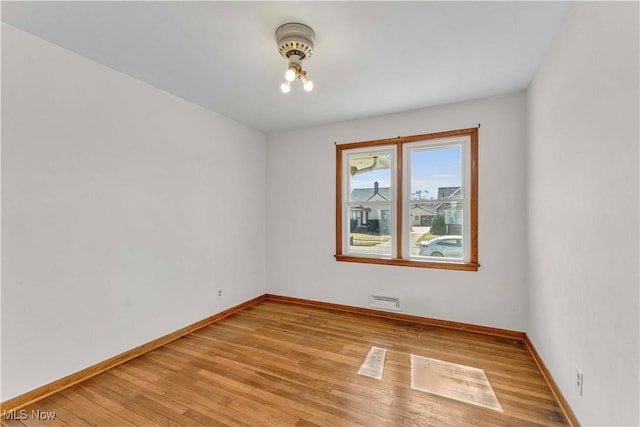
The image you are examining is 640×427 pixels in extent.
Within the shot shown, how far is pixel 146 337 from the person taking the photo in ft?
8.64

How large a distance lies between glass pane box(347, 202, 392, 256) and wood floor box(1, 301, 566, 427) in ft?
3.42

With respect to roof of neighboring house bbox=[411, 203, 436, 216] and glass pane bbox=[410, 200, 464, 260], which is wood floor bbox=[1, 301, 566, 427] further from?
roof of neighboring house bbox=[411, 203, 436, 216]

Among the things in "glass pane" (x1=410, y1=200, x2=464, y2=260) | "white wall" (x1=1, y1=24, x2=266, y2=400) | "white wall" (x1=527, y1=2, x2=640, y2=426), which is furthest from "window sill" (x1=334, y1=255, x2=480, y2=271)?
"white wall" (x1=1, y1=24, x2=266, y2=400)

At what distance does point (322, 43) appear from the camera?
201cm

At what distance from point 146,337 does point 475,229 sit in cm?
358

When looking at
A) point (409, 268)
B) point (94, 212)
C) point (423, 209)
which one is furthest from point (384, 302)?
point (94, 212)

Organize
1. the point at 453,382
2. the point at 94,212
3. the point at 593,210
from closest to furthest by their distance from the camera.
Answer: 1. the point at 593,210
2. the point at 453,382
3. the point at 94,212

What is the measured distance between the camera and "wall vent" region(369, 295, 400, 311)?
3.42 meters

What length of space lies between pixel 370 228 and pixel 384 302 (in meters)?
0.97

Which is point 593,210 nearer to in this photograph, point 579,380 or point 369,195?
point 579,380

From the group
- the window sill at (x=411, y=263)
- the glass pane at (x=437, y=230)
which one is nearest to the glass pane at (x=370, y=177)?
the glass pane at (x=437, y=230)

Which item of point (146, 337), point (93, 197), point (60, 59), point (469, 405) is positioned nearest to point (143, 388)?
point (146, 337)

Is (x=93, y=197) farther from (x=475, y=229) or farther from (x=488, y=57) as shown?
(x=475, y=229)

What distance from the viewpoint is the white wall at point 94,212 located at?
1.87 meters
